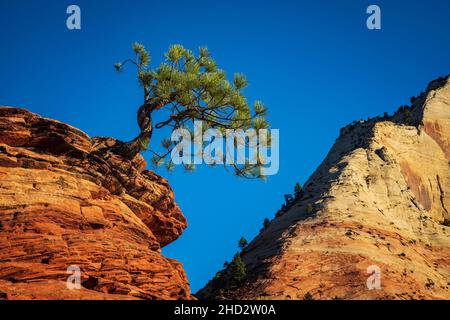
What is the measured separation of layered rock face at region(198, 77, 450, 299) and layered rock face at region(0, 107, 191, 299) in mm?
13962

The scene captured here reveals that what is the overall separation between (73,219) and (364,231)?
30.1 meters

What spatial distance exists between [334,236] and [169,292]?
24.1m

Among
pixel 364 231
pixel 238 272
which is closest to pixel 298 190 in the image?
pixel 364 231

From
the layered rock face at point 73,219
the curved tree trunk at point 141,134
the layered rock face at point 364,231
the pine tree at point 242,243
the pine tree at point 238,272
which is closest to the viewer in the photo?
the layered rock face at point 73,219

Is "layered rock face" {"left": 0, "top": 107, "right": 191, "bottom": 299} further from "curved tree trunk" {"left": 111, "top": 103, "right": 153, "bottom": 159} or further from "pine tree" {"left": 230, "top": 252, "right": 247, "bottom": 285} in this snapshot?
"pine tree" {"left": 230, "top": 252, "right": 247, "bottom": 285}

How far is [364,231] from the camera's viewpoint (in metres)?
43.8

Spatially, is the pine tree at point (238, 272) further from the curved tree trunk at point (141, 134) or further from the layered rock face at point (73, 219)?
the curved tree trunk at point (141, 134)

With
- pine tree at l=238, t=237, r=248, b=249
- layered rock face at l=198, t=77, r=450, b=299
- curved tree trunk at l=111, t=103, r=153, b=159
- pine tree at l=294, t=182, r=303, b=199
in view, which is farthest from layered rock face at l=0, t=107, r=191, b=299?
pine tree at l=294, t=182, r=303, b=199

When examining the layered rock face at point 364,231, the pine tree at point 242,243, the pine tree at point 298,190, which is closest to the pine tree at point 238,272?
the layered rock face at point 364,231

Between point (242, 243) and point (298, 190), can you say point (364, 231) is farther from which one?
point (298, 190)

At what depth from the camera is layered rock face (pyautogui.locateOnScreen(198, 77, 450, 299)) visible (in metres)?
35.4

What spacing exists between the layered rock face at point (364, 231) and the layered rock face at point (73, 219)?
1396 centimetres

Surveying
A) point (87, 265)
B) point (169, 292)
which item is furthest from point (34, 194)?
point (169, 292)

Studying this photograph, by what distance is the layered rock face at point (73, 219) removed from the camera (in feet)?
57.5
